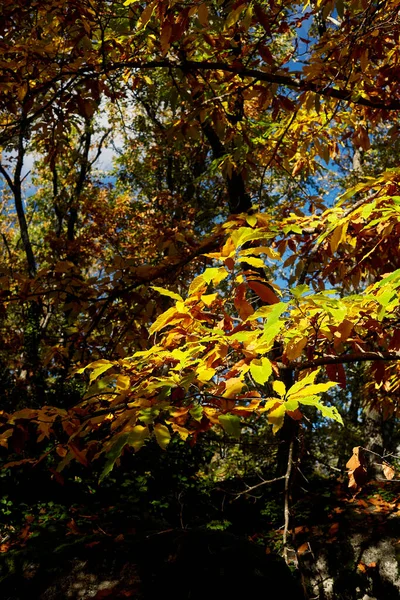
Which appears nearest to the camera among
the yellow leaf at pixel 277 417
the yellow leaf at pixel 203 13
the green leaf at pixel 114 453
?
the green leaf at pixel 114 453

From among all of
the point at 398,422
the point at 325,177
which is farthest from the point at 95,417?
the point at 398,422

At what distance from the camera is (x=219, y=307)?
246 centimetres

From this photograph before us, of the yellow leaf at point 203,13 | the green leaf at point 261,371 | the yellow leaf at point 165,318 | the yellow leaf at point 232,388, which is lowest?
the yellow leaf at point 232,388

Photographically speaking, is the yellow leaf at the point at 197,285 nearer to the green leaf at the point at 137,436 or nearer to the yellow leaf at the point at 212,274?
the yellow leaf at the point at 212,274

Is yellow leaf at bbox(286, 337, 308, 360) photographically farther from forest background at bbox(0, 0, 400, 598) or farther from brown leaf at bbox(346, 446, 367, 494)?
brown leaf at bbox(346, 446, 367, 494)

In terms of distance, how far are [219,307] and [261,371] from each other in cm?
104

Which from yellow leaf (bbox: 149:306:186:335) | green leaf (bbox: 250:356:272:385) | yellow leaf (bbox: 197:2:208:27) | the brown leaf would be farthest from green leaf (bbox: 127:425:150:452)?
yellow leaf (bbox: 197:2:208:27)

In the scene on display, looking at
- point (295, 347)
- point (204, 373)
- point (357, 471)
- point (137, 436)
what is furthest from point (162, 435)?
point (357, 471)

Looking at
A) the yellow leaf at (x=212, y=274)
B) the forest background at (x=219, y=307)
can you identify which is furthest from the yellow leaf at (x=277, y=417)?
the yellow leaf at (x=212, y=274)

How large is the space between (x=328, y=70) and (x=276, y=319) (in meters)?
2.64

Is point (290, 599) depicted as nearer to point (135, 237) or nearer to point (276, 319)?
point (276, 319)

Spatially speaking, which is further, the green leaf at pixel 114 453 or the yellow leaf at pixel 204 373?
the yellow leaf at pixel 204 373

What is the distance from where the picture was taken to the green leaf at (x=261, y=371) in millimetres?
1388

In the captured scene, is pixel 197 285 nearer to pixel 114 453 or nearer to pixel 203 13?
pixel 114 453
